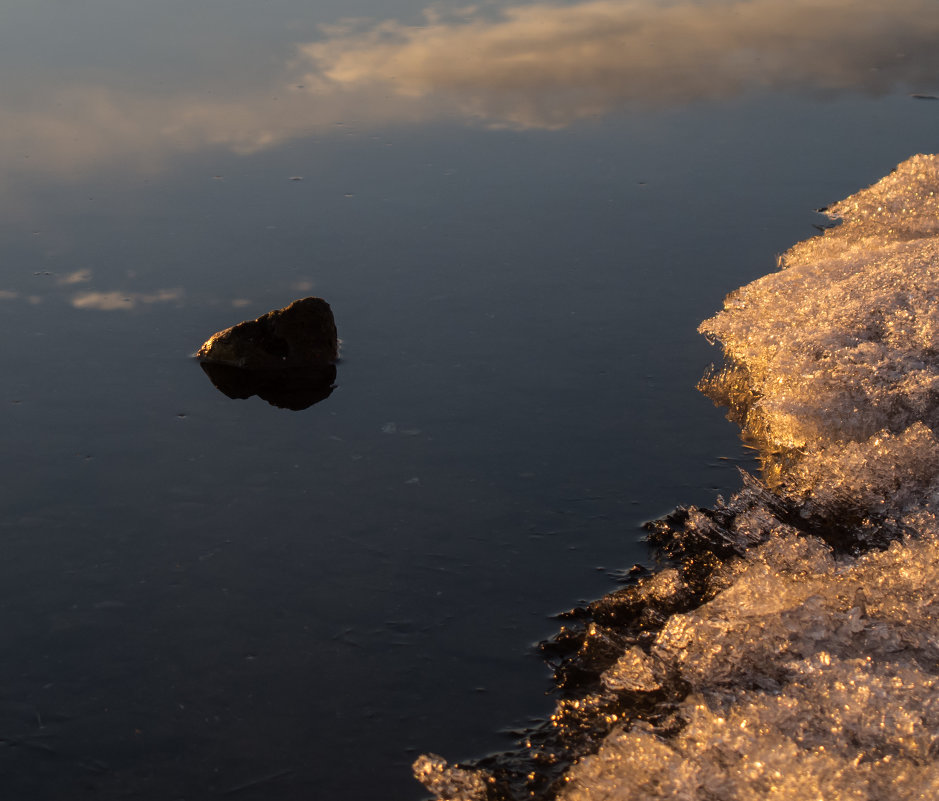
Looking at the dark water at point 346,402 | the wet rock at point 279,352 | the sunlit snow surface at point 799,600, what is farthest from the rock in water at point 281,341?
the sunlit snow surface at point 799,600

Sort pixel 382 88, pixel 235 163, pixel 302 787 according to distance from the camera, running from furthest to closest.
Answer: pixel 382 88 < pixel 235 163 < pixel 302 787

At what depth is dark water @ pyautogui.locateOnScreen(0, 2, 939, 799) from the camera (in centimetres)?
436

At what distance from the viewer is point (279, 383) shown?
21.8 ft

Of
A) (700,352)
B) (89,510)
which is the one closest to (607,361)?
(700,352)

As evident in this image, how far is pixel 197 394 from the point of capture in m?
6.41

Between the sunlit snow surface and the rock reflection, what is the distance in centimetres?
237

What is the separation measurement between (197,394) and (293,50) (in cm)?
700

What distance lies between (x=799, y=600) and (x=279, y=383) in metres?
3.49

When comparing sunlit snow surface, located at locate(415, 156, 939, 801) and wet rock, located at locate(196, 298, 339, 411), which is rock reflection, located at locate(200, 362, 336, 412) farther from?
sunlit snow surface, located at locate(415, 156, 939, 801)

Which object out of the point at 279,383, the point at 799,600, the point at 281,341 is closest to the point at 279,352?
the point at 281,341

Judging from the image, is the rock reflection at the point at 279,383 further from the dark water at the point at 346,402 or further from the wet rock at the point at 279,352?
the dark water at the point at 346,402

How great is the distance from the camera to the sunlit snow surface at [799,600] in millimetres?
3875

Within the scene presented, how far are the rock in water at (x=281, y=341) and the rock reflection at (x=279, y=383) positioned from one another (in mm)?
39

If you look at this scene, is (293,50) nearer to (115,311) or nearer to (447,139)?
(447,139)
